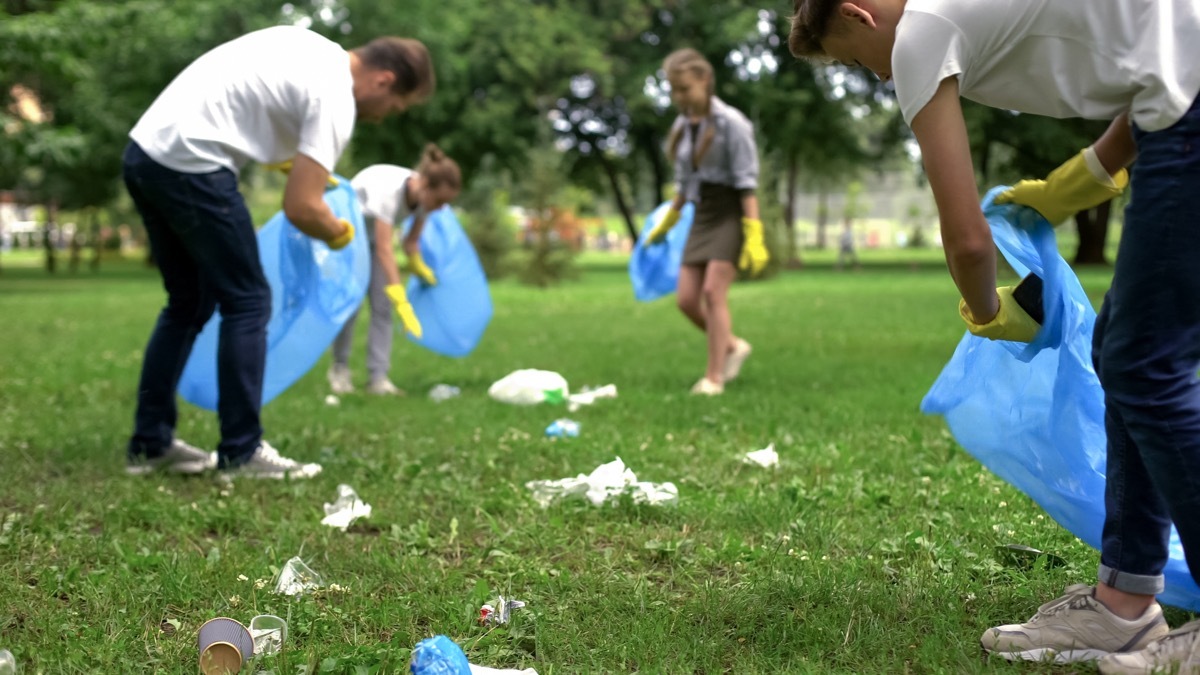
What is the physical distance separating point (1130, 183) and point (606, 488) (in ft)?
6.68

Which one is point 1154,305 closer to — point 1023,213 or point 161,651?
point 1023,213

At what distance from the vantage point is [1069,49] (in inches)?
82.2

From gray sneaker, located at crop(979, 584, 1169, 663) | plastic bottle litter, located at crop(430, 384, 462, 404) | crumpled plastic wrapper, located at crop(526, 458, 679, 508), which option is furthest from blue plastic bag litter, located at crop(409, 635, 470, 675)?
plastic bottle litter, located at crop(430, 384, 462, 404)

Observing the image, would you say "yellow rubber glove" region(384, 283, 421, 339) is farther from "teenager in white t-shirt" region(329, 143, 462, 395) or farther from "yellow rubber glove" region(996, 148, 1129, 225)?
"yellow rubber glove" region(996, 148, 1129, 225)

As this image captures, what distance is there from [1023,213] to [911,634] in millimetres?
945

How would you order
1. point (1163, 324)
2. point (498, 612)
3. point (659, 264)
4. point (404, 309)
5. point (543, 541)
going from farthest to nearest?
point (659, 264)
point (404, 309)
point (543, 541)
point (498, 612)
point (1163, 324)

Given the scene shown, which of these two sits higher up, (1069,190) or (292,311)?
→ (1069,190)

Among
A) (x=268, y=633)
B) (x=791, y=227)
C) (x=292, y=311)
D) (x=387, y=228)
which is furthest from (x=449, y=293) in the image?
(x=791, y=227)

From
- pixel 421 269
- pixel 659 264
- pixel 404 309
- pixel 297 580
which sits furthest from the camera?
→ pixel 659 264

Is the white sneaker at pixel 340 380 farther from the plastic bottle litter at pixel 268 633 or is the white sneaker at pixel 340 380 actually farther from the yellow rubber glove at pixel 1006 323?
the yellow rubber glove at pixel 1006 323

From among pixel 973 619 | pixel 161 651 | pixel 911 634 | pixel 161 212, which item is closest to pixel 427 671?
pixel 161 651

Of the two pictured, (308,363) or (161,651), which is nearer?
(161,651)

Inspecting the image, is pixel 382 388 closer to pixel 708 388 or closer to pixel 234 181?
pixel 708 388

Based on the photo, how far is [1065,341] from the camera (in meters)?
2.48
